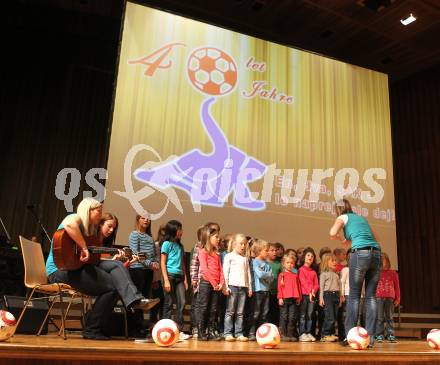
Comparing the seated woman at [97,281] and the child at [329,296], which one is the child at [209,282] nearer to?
the seated woman at [97,281]

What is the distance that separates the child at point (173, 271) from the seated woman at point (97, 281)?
1.04 metres

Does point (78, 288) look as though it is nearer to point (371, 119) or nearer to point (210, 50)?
point (210, 50)

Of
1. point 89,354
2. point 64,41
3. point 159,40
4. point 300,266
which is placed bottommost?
point 89,354

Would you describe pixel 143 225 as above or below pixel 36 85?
below

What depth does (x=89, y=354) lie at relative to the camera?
2.16m

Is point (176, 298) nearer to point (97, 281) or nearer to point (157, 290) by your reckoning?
point (157, 290)

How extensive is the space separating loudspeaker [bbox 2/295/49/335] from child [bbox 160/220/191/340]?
1106 mm

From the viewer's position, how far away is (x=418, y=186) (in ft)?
30.0

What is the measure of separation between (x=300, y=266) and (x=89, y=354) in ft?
13.1

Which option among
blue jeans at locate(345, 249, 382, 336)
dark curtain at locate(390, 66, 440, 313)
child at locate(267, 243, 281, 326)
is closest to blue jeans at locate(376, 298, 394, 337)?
child at locate(267, 243, 281, 326)

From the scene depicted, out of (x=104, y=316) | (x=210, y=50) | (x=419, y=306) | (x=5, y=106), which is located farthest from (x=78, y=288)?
(x=419, y=306)

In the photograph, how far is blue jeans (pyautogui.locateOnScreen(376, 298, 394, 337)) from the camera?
549cm

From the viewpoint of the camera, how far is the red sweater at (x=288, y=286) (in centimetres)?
511

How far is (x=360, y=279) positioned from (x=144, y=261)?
1.91 m
